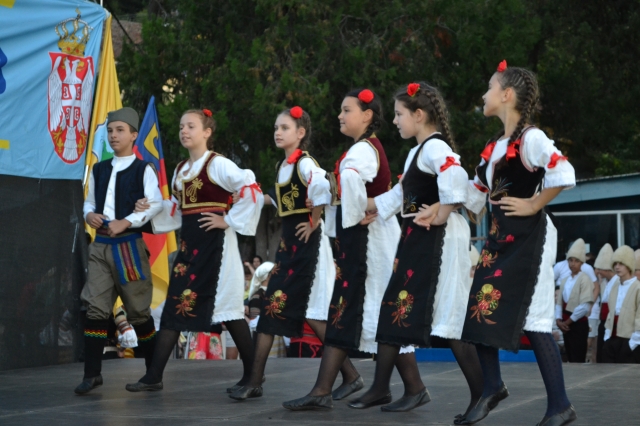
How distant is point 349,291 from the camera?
16.8ft

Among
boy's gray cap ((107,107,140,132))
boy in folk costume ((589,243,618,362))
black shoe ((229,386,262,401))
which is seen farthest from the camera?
boy in folk costume ((589,243,618,362))

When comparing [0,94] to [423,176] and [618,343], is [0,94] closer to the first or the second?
[423,176]

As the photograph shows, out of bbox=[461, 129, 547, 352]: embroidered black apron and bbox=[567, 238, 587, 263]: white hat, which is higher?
bbox=[567, 238, 587, 263]: white hat

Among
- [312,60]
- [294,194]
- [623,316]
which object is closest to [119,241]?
[294,194]

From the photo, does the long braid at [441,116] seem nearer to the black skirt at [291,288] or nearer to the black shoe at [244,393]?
the black skirt at [291,288]

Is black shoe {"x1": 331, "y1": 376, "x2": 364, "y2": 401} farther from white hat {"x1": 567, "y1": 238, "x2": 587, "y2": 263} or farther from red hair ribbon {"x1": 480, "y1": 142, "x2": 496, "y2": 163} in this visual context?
white hat {"x1": 567, "y1": 238, "x2": 587, "y2": 263}

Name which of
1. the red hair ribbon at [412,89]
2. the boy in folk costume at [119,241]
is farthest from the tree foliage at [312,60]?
the red hair ribbon at [412,89]

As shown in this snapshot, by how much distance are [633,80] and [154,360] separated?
14285 millimetres

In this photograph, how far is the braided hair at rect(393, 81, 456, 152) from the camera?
16.2ft

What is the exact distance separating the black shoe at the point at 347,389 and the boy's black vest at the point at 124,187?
1626 mm

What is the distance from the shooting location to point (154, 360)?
234 inches

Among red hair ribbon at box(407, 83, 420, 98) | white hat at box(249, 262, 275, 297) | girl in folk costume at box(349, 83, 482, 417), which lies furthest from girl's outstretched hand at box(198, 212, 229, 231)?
white hat at box(249, 262, 275, 297)

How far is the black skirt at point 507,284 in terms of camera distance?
4.20 metres

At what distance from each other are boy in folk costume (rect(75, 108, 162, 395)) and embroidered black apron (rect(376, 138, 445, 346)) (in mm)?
1967
